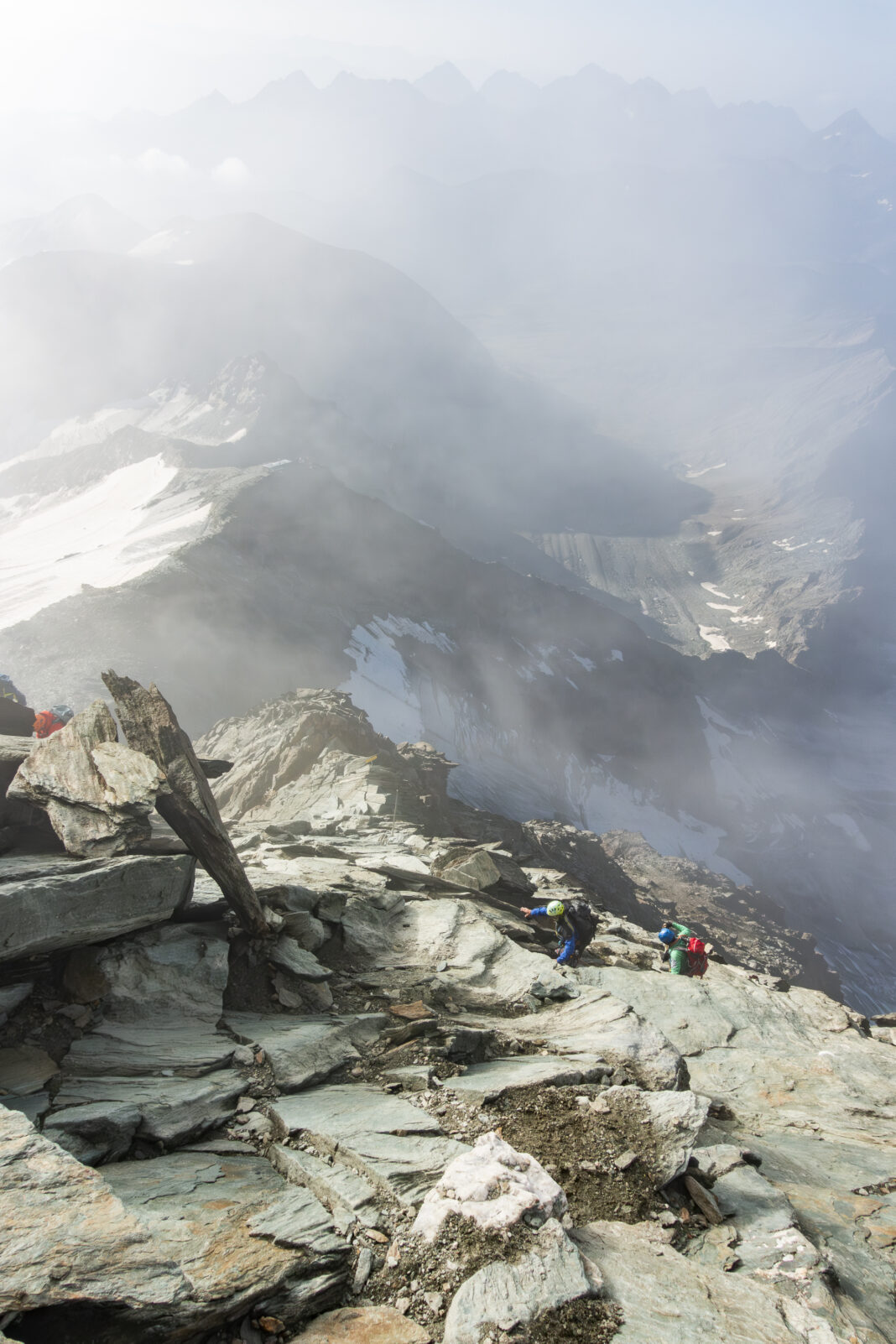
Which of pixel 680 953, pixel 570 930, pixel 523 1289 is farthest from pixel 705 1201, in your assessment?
pixel 680 953

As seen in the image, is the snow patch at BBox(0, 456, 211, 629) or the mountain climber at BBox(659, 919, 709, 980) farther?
the snow patch at BBox(0, 456, 211, 629)

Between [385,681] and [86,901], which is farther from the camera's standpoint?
[385,681]

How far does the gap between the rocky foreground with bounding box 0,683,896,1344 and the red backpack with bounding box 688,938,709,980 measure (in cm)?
72

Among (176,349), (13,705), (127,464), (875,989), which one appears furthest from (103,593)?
(176,349)

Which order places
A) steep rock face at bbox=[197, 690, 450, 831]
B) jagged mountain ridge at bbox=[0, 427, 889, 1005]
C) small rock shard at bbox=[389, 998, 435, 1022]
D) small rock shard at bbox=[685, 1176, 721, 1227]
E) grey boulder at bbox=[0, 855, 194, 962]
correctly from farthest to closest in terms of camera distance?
jagged mountain ridge at bbox=[0, 427, 889, 1005]
steep rock face at bbox=[197, 690, 450, 831]
small rock shard at bbox=[389, 998, 435, 1022]
grey boulder at bbox=[0, 855, 194, 962]
small rock shard at bbox=[685, 1176, 721, 1227]

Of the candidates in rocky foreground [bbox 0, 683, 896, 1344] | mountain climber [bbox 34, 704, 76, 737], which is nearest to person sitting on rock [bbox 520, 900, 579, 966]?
rocky foreground [bbox 0, 683, 896, 1344]

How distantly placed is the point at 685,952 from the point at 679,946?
156 mm

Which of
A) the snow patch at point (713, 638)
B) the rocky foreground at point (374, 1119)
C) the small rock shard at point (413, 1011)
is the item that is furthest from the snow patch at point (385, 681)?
the snow patch at point (713, 638)

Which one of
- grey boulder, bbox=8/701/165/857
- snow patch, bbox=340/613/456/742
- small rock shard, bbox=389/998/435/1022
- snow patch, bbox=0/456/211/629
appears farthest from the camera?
snow patch, bbox=340/613/456/742

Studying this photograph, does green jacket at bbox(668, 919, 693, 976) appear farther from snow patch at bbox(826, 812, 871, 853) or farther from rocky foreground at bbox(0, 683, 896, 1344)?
snow patch at bbox(826, 812, 871, 853)

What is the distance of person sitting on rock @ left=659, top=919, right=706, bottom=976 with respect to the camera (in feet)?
48.3

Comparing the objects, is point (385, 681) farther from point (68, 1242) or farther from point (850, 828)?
point (850, 828)

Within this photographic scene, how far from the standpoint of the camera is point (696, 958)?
48.6ft

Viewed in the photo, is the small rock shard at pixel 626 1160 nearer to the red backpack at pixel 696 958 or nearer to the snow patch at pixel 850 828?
the red backpack at pixel 696 958
